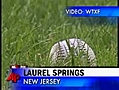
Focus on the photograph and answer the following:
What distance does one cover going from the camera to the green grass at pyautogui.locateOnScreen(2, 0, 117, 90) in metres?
2.25

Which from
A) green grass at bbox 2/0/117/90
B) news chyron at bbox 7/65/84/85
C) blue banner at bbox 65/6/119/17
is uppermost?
blue banner at bbox 65/6/119/17

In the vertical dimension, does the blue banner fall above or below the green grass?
above

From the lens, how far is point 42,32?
2.29m

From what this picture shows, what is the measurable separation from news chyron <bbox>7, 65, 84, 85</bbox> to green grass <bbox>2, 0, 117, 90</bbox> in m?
0.06

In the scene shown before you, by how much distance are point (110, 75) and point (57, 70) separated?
0.22m

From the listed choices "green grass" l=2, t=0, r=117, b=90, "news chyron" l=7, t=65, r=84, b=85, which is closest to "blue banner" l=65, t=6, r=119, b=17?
"green grass" l=2, t=0, r=117, b=90

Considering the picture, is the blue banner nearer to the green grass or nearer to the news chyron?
the green grass

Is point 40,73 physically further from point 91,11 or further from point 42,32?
point 91,11

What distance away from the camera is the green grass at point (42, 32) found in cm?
225

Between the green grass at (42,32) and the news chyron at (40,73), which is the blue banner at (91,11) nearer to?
the green grass at (42,32)

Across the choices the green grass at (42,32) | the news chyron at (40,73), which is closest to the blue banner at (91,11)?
the green grass at (42,32)

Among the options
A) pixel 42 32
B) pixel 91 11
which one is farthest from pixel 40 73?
pixel 91 11

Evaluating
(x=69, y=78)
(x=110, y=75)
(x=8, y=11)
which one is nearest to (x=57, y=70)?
(x=69, y=78)

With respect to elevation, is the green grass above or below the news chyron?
above
